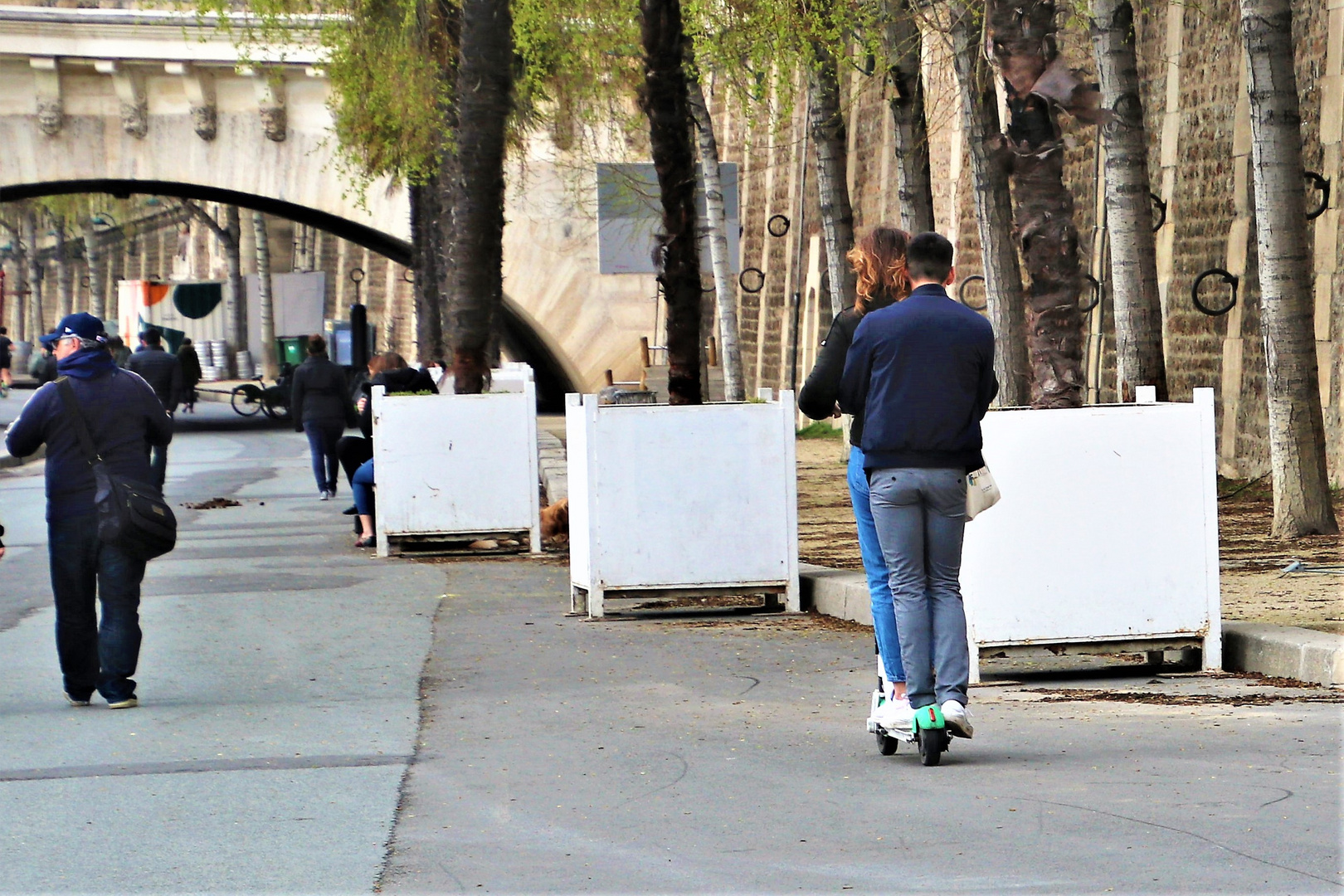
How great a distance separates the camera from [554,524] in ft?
49.8

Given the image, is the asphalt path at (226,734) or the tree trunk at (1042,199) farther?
the tree trunk at (1042,199)

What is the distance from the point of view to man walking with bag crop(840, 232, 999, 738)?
6.48 meters

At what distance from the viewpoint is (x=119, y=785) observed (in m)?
6.45

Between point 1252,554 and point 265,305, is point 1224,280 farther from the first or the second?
point 265,305

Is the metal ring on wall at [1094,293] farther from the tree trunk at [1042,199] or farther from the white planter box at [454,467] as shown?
the tree trunk at [1042,199]

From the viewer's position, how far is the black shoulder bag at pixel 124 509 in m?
8.36

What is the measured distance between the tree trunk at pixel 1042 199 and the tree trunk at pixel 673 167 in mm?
3555

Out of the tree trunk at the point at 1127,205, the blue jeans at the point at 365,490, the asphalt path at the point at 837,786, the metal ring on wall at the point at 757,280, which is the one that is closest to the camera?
the asphalt path at the point at 837,786

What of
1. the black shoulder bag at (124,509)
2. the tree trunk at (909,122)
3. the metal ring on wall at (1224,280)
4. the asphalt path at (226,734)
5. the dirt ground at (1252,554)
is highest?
the tree trunk at (909,122)

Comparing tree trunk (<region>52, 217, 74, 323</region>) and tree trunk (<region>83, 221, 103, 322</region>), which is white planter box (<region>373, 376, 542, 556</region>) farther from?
tree trunk (<region>52, 217, 74, 323</region>)

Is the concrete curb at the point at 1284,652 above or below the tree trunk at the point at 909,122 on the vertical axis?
below

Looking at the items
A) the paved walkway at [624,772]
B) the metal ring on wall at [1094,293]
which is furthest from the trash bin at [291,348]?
the paved walkway at [624,772]

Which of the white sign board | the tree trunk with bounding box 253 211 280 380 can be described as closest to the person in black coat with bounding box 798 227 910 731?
the white sign board

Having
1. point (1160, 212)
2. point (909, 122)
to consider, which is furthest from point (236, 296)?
point (909, 122)
